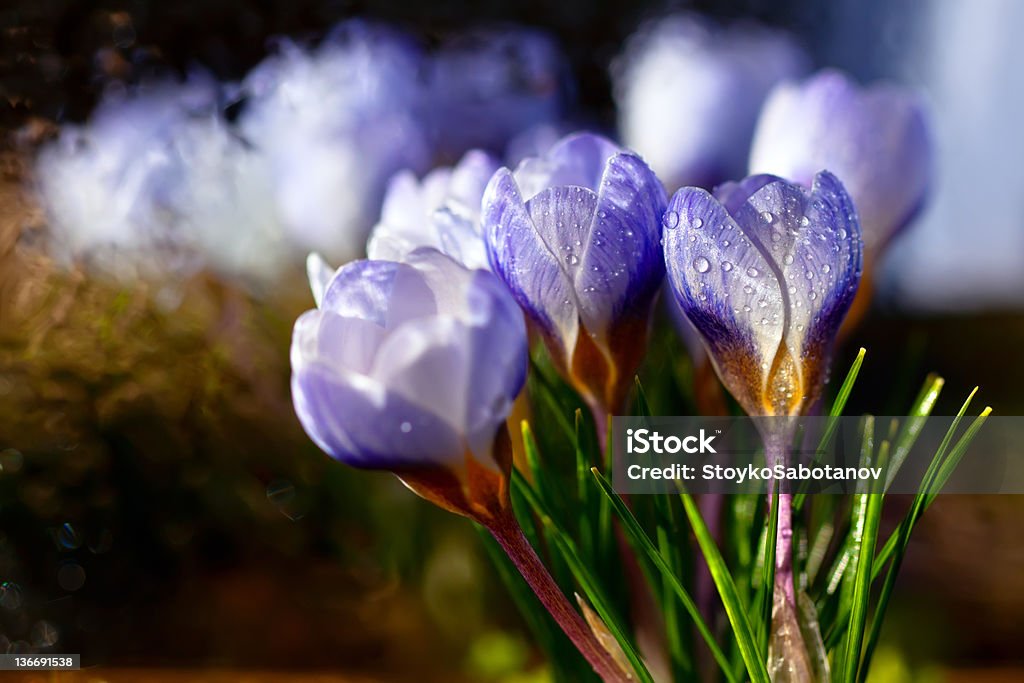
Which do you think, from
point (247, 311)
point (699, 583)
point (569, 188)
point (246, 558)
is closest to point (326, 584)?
point (246, 558)

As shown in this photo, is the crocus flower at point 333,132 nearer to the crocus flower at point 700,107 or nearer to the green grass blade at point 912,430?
the crocus flower at point 700,107

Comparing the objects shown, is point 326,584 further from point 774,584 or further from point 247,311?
point 774,584

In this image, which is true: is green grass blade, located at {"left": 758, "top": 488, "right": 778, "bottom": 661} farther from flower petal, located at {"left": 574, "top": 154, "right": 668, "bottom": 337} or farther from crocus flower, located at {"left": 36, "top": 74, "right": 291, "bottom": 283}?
crocus flower, located at {"left": 36, "top": 74, "right": 291, "bottom": 283}

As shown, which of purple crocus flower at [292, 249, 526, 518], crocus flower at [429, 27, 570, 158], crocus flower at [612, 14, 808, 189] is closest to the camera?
purple crocus flower at [292, 249, 526, 518]

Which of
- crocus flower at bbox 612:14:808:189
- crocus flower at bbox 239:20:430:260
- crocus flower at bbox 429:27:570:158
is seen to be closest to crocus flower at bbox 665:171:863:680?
crocus flower at bbox 612:14:808:189

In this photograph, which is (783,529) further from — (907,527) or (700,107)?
(700,107)

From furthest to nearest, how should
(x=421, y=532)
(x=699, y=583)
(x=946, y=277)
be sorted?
(x=946, y=277) → (x=421, y=532) → (x=699, y=583)
